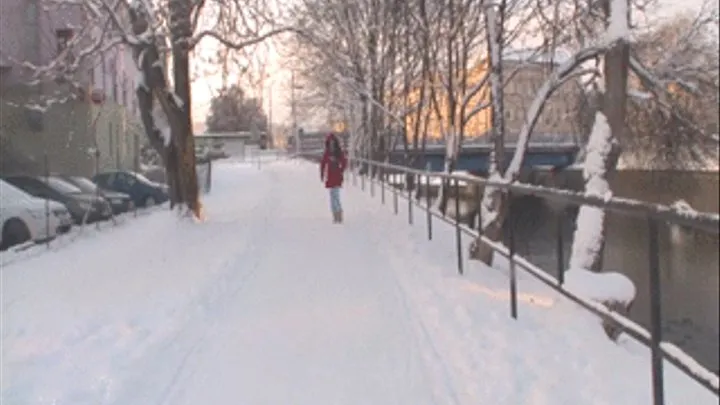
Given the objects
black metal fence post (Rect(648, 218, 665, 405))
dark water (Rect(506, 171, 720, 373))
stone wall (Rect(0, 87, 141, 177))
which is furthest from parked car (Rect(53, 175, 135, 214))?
black metal fence post (Rect(648, 218, 665, 405))

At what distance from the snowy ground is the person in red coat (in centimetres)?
388

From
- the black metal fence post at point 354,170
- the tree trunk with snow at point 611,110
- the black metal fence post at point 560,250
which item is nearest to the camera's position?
the black metal fence post at point 560,250

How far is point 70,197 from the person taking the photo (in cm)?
1955

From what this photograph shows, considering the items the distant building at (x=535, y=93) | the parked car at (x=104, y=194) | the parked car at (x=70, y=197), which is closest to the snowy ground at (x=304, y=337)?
the distant building at (x=535, y=93)

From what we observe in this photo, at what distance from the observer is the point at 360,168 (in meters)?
34.3

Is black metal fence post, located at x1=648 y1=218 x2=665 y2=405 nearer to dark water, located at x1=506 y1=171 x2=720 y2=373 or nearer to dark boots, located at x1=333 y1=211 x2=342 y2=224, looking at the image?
dark water, located at x1=506 y1=171 x2=720 y2=373

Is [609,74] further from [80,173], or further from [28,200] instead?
[80,173]

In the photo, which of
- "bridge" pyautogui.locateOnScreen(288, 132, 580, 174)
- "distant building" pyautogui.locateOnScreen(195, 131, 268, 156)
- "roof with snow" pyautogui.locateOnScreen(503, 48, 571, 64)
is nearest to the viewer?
"roof with snow" pyautogui.locateOnScreen(503, 48, 571, 64)

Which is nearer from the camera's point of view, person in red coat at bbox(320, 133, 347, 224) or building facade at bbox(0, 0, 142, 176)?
person in red coat at bbox(320, 133, 347, 224)

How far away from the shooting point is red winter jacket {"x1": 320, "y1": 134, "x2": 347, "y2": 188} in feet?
51.7

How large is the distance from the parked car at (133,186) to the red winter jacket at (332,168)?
36.9 ft

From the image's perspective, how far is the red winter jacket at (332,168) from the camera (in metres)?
15.8

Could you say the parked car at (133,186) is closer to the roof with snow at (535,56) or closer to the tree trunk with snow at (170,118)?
the tree trunk with snow at (170,118)

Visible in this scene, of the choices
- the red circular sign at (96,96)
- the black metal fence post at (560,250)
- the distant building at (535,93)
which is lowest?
the black metal fence post at (560,250)
